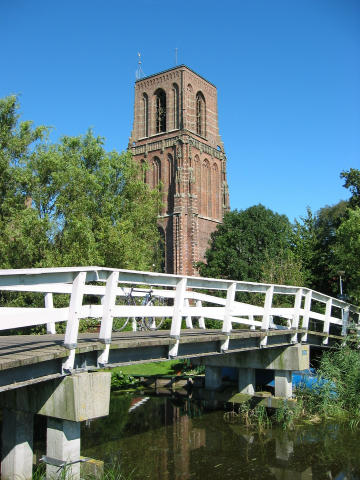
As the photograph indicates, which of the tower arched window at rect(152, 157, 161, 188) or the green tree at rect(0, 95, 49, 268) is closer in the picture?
the green tree at rect(0, 95, 49, 268)

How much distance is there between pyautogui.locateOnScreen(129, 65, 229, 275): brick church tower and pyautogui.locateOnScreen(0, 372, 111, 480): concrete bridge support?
3800 centimetres

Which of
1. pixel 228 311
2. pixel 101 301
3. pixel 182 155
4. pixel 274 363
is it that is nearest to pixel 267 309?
pixel 228 311

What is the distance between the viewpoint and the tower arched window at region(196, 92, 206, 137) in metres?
53.3

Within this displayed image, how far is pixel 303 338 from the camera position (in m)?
11.6

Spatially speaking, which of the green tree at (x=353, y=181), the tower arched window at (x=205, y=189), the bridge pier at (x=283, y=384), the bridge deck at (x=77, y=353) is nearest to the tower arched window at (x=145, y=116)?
→ the tower arched window at (x=205, y=189)

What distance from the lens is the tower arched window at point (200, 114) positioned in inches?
2099

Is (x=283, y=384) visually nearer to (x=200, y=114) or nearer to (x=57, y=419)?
(x=57, y=419)

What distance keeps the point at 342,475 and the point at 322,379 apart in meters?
4.37

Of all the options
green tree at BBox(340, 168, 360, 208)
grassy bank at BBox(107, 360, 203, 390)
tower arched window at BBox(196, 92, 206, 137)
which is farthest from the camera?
tower arched window at BBox(196, 92, 206, 137)

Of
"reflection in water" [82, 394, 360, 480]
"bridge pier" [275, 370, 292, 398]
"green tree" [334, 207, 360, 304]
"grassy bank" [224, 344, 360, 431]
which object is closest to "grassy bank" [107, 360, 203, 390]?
"reflection in water" [82, 394, 360, 480]

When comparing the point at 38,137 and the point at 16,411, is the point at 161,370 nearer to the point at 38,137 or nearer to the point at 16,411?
the point at 38,137

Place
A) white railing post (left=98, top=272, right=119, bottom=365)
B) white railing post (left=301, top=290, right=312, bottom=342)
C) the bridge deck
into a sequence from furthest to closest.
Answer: white railing post (left=301, top=290, right=312, bottom=342) → white railing post (left=98, top=272, right=119, bottom=365) → the bridge deck

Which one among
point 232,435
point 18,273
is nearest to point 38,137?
point 232,435

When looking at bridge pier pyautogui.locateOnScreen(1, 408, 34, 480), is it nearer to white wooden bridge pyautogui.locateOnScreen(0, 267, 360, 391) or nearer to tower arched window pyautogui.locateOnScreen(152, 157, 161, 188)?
white wooden bridge pyautogui.locateOnScreen(0, 267, 360, 391)
